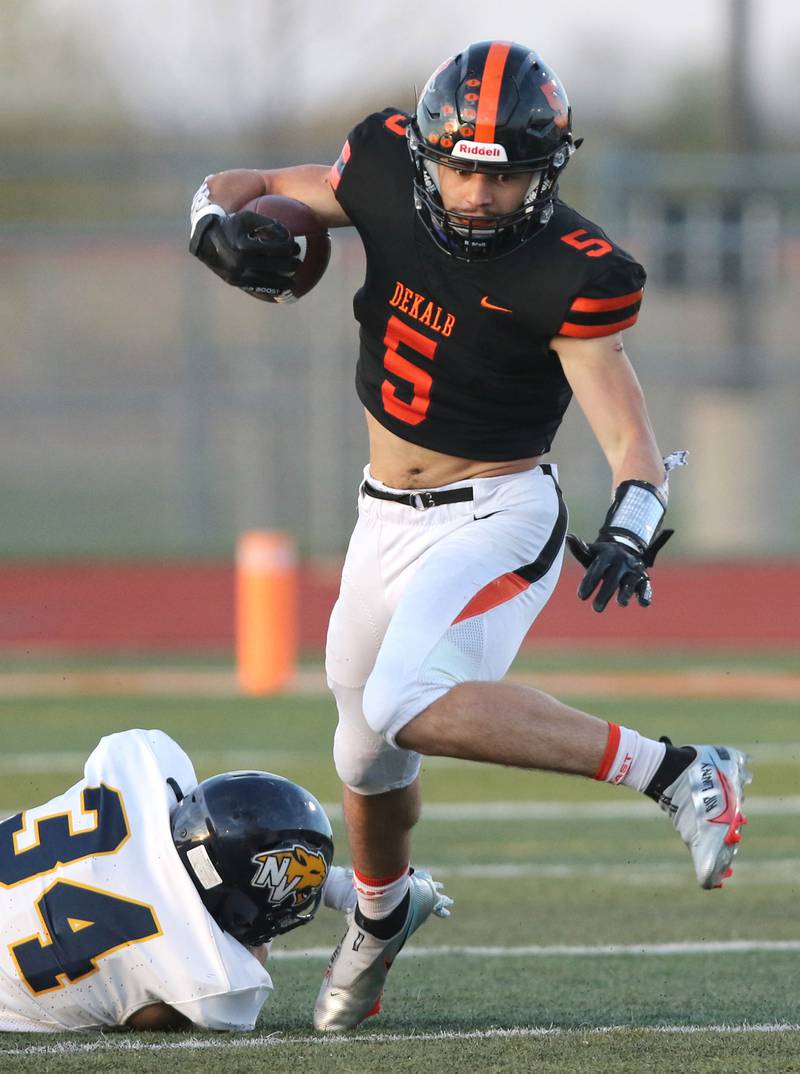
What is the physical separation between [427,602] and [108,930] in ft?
3.15

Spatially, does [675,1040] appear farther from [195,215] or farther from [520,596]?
[195,215]

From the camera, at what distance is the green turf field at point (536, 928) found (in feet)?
12.0

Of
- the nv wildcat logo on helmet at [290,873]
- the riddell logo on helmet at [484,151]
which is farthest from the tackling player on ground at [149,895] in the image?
the riddell logo on helmet at [484,151]

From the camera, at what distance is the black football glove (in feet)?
14.0

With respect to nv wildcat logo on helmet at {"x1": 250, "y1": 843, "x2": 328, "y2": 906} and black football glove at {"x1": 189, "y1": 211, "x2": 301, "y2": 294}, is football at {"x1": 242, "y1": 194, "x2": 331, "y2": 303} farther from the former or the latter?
nv wildcat logo on helmet at {"x1": 250, "y1": 843, "x2": 328, "y2": 906}

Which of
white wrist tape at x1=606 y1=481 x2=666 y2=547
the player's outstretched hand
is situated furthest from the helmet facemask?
the player's outstretched hand

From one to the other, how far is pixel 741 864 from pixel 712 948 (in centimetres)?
146

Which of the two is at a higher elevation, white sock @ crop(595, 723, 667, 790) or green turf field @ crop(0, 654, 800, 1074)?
white sock @ crop(595, 723, 667, 790)

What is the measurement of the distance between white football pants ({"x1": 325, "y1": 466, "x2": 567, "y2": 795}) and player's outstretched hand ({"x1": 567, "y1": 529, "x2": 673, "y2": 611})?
0.28 m

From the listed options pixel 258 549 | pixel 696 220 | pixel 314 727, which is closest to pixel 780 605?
pixel 696 220

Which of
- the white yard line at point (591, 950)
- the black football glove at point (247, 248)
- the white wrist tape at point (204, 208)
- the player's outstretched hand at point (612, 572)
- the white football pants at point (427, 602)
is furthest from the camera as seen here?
the white yard line at point (591, 950)

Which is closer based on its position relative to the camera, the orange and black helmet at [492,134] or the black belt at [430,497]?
the orange and black helmet at [492,134]

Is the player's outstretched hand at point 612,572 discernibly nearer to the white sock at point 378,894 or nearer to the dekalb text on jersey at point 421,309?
the dekalb text on jersey at point 421,309

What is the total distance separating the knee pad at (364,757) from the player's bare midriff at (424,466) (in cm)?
52
